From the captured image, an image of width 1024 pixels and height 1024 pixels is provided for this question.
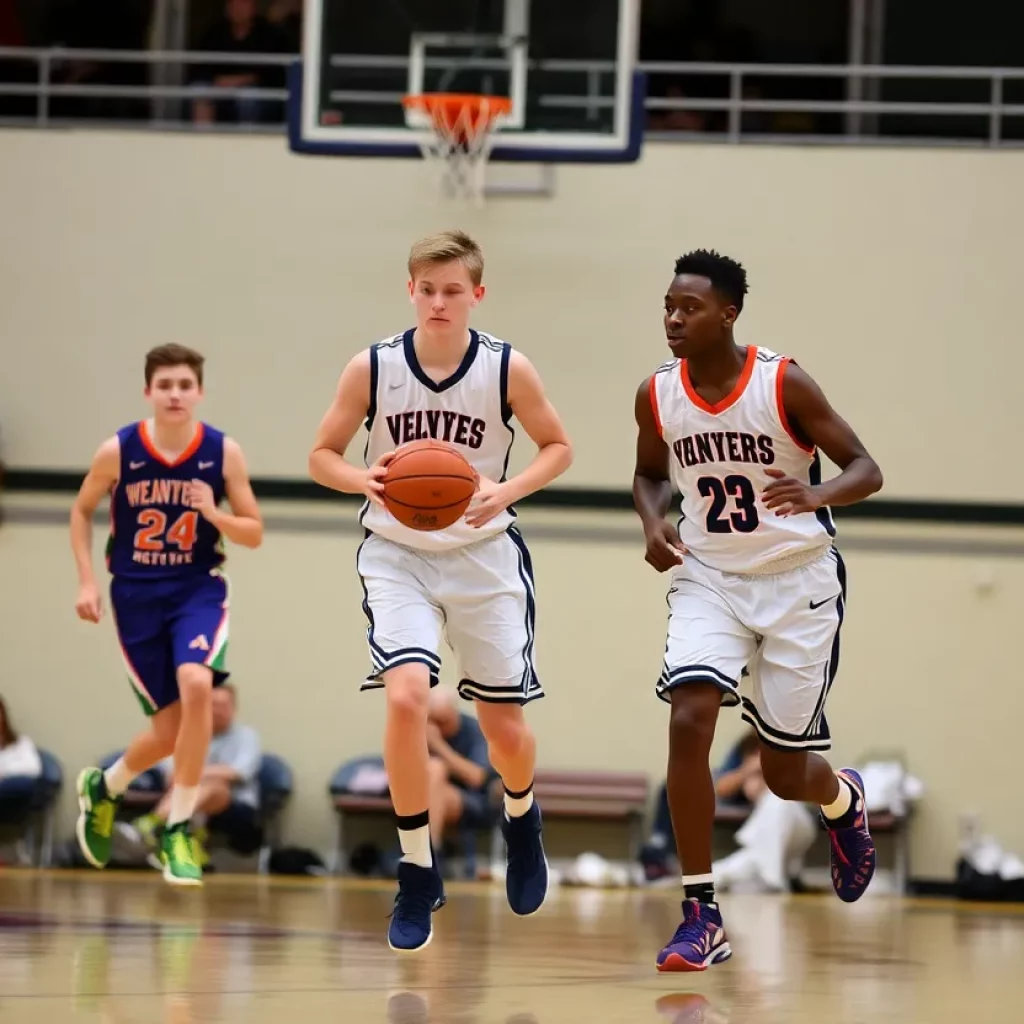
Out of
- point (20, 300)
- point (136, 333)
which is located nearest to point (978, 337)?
point (136, 333)

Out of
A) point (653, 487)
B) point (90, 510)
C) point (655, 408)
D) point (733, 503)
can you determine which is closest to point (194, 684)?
point (90, 510)

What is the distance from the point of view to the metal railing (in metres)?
10.4

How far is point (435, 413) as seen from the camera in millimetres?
5906

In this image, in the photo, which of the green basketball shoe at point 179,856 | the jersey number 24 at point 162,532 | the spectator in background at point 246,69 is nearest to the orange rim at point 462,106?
the spectator in background at point 246,69

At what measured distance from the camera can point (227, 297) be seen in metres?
12.1

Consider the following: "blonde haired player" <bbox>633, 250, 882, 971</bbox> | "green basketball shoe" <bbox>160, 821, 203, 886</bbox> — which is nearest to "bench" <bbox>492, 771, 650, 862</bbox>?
"green basketball shoe" <bbox>160, 821, 203, 886</bbox>

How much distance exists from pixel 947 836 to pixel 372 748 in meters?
3.66

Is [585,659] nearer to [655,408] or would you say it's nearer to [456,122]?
[456,122]

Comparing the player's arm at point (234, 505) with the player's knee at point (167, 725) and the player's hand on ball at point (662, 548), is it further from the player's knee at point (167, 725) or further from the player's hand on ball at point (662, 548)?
the player's hand on ball at point (662, 548)

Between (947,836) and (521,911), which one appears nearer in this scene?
(521,911)

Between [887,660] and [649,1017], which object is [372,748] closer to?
[887,660]

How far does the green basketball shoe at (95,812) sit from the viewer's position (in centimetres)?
845

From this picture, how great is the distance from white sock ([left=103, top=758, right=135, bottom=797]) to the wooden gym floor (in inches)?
18.3

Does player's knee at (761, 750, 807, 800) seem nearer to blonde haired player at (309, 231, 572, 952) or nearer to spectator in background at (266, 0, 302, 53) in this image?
blonde haired player at (309, 231, 572, 952)
